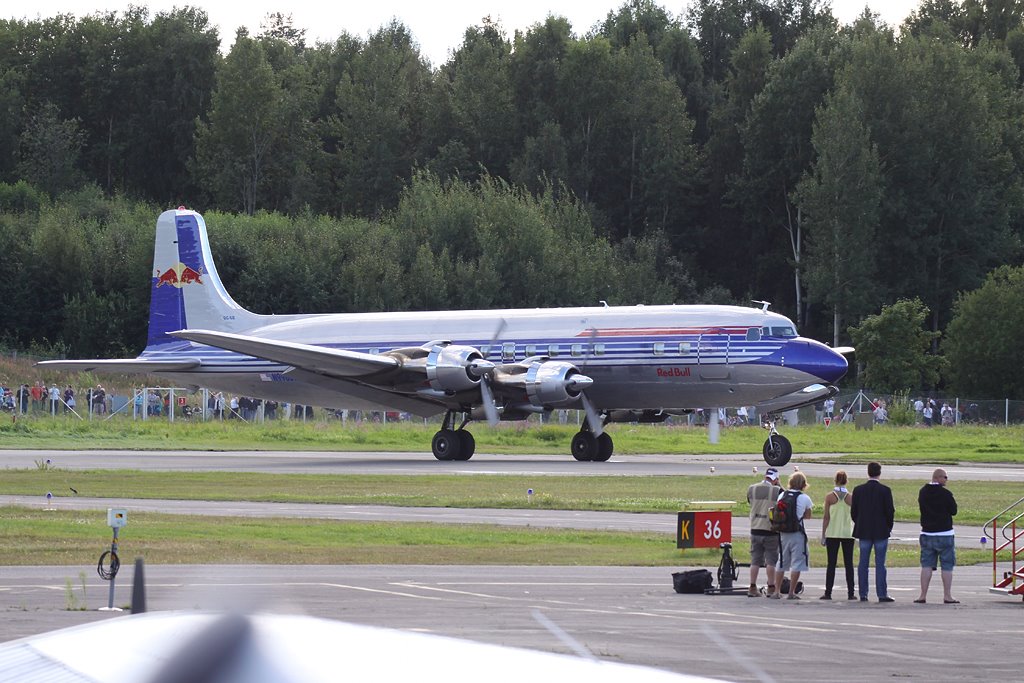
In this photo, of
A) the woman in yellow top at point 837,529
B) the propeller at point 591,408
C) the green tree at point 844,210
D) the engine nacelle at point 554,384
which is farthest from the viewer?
the green tree at point 844,210

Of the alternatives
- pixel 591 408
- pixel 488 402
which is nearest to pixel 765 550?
pixel 488 402

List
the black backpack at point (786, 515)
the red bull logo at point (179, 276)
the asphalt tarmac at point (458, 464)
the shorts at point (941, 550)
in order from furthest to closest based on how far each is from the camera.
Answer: the red bull logo at point (179, 276), the asphalt tarmac at point (458, 464), the black backpack at point (786, 515), the shorts at point (941, 550)

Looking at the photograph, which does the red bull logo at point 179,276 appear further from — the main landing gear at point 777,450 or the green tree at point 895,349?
the green tree at point 895,349

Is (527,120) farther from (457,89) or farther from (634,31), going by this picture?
(634,31)

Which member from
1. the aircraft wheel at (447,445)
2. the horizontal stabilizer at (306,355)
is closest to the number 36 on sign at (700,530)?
the aircraft wheel at (447,445)

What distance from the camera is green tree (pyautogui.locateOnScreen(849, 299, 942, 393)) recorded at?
222 feet

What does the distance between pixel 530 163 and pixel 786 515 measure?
7170 centimetres

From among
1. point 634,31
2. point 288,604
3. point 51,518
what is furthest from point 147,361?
point 634,31

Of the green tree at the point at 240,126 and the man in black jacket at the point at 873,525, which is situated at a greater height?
the green tree at the point at 240,126

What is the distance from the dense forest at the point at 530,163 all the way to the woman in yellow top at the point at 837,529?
5390cm

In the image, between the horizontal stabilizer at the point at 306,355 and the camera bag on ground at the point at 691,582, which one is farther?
the horizontal stabilizer at the point at 306,355

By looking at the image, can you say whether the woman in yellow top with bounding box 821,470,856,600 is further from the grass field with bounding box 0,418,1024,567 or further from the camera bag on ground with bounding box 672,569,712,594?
the grass field with bounding box 0,418,1024,567

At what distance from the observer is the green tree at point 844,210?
246ft

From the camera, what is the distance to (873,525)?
55.1 feet
